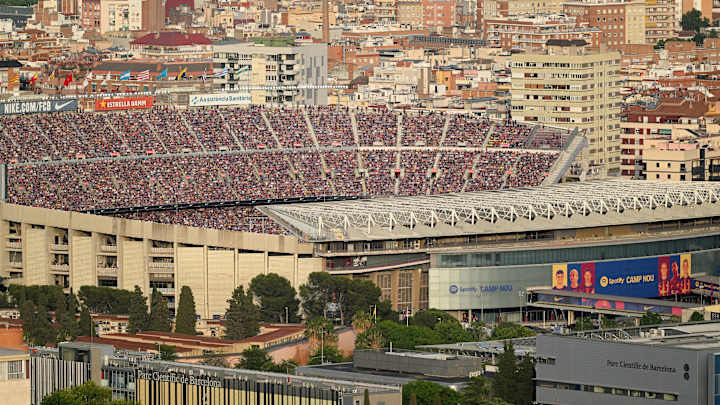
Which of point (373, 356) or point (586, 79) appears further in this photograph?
point (586, 79)

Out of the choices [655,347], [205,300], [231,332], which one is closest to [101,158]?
[205,300]

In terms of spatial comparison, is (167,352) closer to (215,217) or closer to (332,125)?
(215,217)

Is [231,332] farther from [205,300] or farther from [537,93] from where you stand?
[537,93]

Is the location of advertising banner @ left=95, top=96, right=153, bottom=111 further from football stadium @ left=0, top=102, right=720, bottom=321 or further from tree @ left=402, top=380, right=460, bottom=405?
tree @ left=402, top=380, right=460, bottom=405

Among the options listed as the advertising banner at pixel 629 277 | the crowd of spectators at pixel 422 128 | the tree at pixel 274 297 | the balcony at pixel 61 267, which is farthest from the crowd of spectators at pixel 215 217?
the crowd of spectators at pixel 422 128

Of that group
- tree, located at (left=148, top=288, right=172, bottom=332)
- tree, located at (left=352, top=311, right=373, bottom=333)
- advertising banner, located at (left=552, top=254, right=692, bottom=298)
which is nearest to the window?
tree, located at (left=148, top=288, right=172, bottom=332)

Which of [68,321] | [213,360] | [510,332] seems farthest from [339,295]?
[213,360]

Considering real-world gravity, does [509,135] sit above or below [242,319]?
above
